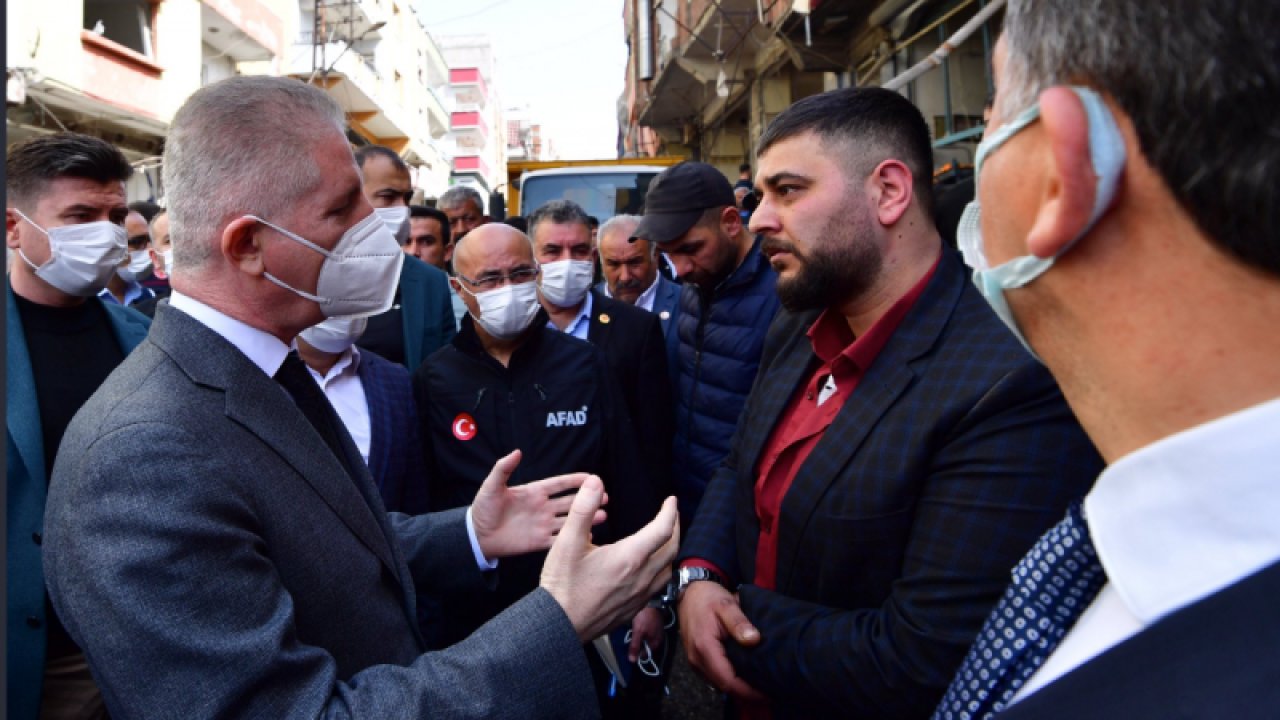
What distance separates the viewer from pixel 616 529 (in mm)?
3057

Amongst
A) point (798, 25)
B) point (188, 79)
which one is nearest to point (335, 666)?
→ point (798, 25)

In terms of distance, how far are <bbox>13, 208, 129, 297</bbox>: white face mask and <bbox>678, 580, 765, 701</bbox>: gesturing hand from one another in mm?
2168

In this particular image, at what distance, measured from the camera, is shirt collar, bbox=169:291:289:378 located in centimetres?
146

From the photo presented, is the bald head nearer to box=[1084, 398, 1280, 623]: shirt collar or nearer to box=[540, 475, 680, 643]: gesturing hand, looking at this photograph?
box=[540, 475, 680, 643]: gesturing hand

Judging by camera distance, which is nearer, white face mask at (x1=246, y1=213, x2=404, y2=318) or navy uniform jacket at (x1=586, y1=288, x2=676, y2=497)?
white face mask at (x1=246, y1=213, x2=404, y2=318)

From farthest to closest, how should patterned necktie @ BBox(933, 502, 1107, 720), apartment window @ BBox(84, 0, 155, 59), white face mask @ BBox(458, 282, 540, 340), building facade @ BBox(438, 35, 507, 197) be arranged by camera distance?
1. building facade @ BBox(438, 35, 507, 197)
2. apartment window @ BBox(84, 0, 155, 59)
3. white face mask @ BBox(458, 282, 540, 340)
4. patterned necktie @ BBox(933, 502, 1107, 720)

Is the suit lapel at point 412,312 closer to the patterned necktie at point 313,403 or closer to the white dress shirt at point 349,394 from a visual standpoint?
the white dress shirt at point 349,394

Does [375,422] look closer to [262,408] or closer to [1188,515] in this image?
[262,408]

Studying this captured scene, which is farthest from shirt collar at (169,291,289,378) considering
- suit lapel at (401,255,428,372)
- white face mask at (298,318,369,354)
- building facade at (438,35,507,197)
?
building facade at (438,35,507,197)

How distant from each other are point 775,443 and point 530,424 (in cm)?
125

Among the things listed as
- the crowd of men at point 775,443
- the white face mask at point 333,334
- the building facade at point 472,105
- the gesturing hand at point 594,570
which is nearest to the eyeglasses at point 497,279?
the crowd of men at point 775,443

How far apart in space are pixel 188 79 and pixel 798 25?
453 inches

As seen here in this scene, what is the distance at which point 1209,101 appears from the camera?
0.69 metres

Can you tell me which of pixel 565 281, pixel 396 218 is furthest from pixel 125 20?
pixel 565 281
